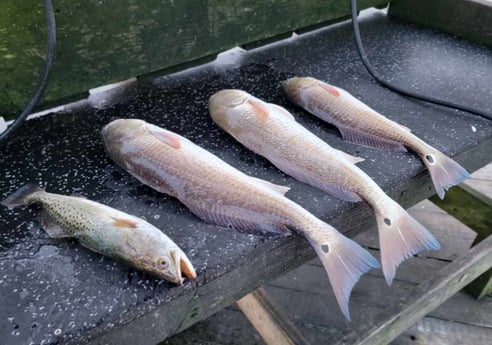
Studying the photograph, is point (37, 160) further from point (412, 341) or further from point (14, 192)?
point (412, 341)

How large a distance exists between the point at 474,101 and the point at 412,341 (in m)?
1.11

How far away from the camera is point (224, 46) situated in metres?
2.09

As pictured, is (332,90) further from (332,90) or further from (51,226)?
(51,226)

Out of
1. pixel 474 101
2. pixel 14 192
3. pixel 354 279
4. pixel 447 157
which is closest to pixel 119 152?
pixel 14 192

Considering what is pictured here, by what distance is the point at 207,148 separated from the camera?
1.57m

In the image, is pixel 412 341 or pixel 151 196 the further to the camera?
pixel 412 341

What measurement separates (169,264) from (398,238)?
59 centimetres

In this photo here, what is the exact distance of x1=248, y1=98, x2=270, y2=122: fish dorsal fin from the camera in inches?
61.1

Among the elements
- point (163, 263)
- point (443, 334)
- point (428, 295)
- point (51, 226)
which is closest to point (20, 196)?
point (51, 226)

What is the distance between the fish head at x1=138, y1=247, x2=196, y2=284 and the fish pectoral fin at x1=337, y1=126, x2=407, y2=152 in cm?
76

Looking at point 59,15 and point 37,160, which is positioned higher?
point 59,15

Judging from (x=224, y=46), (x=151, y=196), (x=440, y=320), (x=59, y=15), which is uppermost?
(x=59, y=15)

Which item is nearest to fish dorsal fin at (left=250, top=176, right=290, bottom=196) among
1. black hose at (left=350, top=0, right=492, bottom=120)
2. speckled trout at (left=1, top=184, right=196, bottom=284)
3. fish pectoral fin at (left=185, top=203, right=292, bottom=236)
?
fish pectoral fin at (left=185, top=203, right=292, bottom=236)

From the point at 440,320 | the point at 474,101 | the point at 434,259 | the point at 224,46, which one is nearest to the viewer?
the point at 474,101
